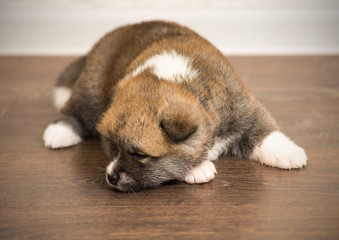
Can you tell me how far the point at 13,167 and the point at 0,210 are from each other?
42 cm

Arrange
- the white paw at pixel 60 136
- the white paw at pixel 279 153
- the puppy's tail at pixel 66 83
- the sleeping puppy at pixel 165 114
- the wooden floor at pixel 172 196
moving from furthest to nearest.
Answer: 1. the puppy's tail at pixel 66 83
2. the white paw at pixel 60 136
3. the white paw at pixel 279 153
4. the sleeping puppy at pixel 165 114
5. the wooden floor at pixel 172 196

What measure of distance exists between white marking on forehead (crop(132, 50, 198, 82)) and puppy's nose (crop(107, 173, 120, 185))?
0.49 meters

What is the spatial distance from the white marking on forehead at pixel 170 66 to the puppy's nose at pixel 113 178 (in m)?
0.49

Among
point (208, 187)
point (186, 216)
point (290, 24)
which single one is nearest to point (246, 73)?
point (290, 24)

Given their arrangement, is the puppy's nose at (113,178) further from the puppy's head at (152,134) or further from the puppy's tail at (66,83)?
the puppy's tail at (66,83)

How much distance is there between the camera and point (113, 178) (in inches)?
77.9

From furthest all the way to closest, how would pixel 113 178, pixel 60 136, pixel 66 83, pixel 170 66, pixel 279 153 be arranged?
pixel 66 83
pixel 60 136
pixel 279 153
pixel 170 66
pixel 113 178

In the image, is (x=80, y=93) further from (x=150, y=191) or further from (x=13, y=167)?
(x=150, y=191)

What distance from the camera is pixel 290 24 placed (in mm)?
4328

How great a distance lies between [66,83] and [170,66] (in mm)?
1187

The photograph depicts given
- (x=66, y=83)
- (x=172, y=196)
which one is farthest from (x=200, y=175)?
(x=66, y=83)

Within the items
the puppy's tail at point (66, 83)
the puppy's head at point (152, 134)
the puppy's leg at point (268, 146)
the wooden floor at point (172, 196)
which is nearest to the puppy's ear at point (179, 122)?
the puppy's head at point (152, 134)

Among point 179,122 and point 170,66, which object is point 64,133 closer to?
point 170,66

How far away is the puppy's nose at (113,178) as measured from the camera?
1974 mm
